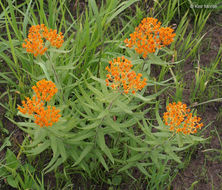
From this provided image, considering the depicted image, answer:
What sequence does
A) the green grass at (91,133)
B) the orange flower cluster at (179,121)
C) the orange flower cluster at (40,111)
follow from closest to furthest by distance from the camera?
1. the orange flower cluster at (40,111)
2. the orange flower cluster at (179,121)
3. the green grass at (91,133)

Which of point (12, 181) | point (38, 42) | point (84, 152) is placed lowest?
point (12, 181)

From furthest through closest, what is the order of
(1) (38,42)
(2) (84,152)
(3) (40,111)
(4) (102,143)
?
(2) (84,152) < (4) (102,143) < (1) (38,42) < (3) (40,111)

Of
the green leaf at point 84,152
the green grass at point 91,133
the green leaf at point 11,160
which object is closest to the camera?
the green grass at point 91,133

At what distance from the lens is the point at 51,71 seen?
253 centimetres

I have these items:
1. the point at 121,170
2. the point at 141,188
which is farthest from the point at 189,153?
the point at 121,170

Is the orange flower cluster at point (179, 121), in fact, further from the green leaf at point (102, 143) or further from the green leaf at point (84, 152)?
the green leaf at point (84, 152)

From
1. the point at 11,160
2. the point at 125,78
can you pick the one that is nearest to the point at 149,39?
the point at 125,78

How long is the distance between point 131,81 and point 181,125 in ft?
1.82

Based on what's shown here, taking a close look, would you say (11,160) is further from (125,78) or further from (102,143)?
(125,78)

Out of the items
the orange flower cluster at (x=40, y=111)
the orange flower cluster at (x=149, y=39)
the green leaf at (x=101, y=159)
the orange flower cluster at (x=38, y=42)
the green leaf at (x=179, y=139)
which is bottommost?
the green leaf at (x=101, y=159)

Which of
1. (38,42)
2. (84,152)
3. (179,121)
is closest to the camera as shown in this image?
(179,121)

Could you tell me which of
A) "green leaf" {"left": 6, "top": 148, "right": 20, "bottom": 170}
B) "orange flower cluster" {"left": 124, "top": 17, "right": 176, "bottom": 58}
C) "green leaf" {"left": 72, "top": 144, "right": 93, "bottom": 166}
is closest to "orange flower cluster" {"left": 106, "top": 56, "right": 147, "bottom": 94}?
"orange flower cluster" {"left": 124, "top": 17, "right": 176, "bottom": 58}

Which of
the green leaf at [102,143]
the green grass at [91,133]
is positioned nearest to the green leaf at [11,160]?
the green grass at [91,133]

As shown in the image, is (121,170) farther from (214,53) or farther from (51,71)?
(214,53)
